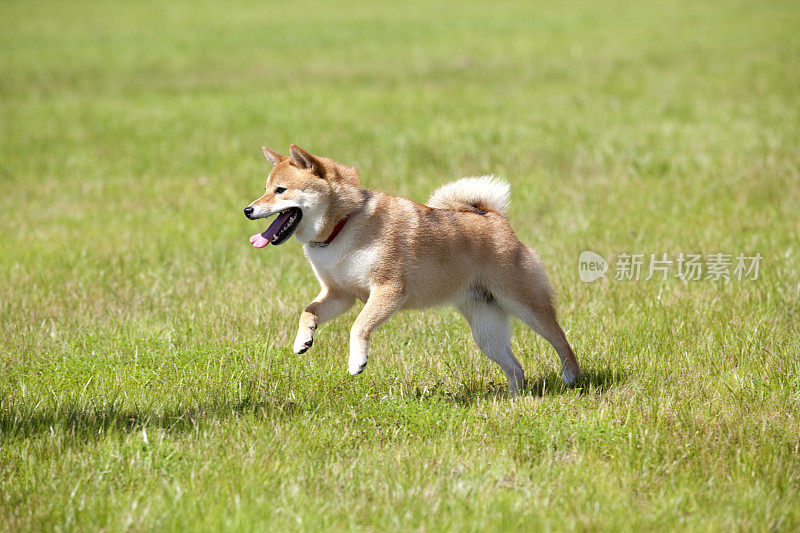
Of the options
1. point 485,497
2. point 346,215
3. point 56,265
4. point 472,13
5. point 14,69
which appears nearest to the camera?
point 485,497

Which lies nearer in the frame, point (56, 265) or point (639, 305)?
point (639, 305)

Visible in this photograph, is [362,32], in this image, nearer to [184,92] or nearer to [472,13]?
[472,13]

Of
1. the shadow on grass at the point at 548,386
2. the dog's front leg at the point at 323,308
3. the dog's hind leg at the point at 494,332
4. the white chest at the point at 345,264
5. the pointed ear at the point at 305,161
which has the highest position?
the pointed ear at the point at 305,161

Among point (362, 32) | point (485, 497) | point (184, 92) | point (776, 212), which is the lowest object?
point (485, 497)

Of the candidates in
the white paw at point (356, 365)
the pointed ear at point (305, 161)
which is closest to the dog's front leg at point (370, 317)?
the white paw at point (356, 365)

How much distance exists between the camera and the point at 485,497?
3.56m

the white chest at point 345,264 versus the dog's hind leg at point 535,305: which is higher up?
the white chest at point 345,264

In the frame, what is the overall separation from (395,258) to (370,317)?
39 centimetres

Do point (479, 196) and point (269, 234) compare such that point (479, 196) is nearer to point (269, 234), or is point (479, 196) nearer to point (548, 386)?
point (548, 386)

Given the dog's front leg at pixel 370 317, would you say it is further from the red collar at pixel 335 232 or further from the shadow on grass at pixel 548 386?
the shadow on grass at pixel 548 386

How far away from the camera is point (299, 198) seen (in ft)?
14.9

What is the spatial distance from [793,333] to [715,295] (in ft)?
3.12

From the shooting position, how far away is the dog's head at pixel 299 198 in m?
4.52

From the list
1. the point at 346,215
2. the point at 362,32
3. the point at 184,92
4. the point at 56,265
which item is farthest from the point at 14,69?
the point at 346,215
